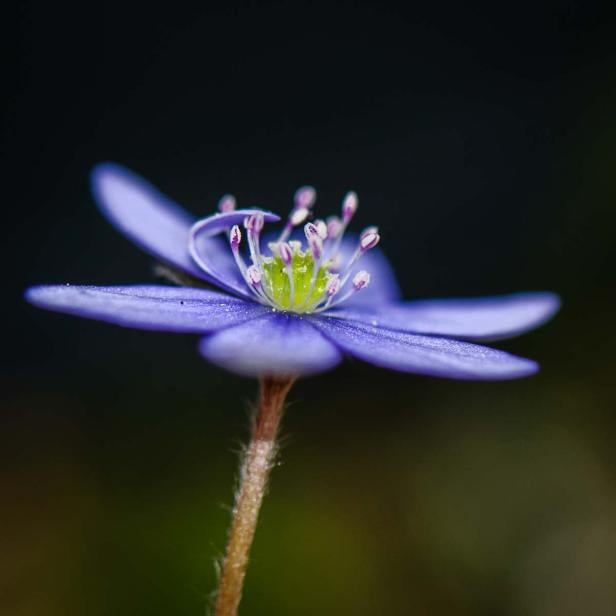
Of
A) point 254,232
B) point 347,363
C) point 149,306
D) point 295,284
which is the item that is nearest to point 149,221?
point 254,232

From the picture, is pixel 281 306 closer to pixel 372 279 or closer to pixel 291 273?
pixel 291 273

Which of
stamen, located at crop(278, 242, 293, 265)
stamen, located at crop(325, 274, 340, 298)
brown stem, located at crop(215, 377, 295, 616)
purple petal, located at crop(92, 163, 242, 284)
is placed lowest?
brown stem, located at crop(215, 377, 295, 616)

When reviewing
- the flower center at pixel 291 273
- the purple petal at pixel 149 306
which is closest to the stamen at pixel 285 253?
the flower center at pixel 291 273

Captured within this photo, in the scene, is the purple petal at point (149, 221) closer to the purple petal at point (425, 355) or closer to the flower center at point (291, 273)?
the flower center at point (291, 273)

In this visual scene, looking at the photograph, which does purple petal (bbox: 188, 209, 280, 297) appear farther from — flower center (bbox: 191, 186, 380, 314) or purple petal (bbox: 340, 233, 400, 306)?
purple petal (bbox: 340, 233, 400, 306)

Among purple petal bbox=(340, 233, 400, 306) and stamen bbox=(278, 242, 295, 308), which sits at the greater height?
purple petal bbox=(340, 233, 400, 306)

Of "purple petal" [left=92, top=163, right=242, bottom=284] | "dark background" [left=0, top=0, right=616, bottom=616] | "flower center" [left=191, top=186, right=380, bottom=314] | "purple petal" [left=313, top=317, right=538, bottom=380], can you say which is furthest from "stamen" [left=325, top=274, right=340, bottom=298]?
"dark background" [left=0, top=0, right=616, bottom=616]
